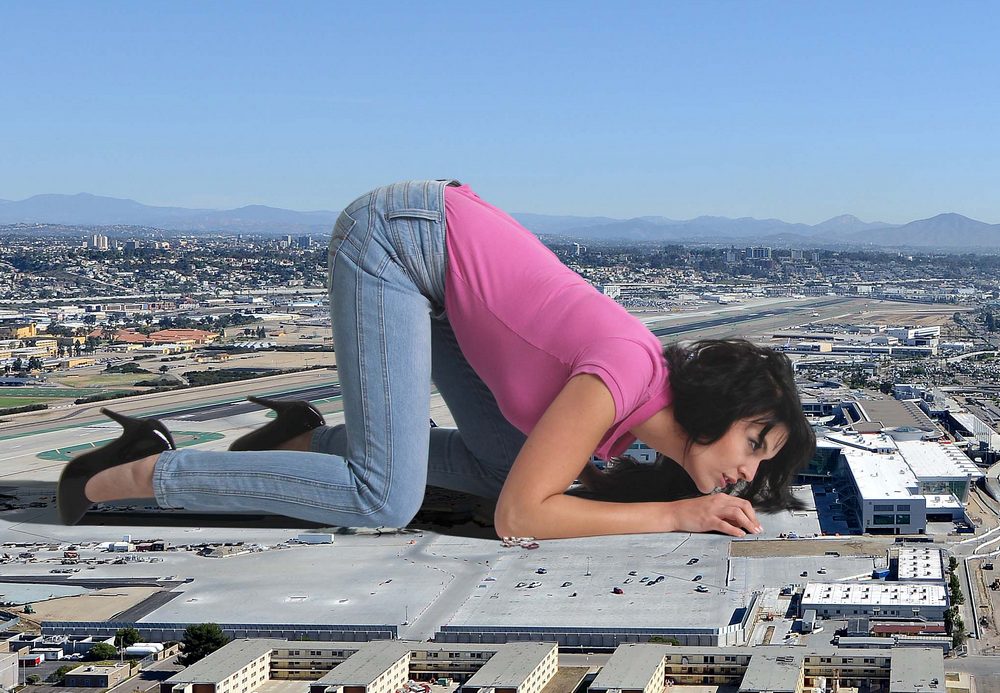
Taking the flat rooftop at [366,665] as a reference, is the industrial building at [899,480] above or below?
below

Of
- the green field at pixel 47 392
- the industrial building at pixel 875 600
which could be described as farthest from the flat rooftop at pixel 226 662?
the green field at pixel 47 392

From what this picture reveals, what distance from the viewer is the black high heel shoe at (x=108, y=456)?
196 cm

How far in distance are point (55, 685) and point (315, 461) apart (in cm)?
909

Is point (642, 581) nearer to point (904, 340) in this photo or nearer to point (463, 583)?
point (463, 583)

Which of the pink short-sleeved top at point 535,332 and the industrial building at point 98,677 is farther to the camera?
the industrial building at point 98,677

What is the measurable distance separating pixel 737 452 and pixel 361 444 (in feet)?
1.53

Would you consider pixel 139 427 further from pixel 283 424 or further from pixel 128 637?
pixel 128 637

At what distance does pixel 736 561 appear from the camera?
42.6 ft

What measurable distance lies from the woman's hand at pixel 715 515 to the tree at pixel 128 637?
9.64m

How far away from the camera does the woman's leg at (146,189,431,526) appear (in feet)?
6.05

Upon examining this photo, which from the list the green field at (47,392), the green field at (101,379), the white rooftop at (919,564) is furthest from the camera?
the green field at (101,379)

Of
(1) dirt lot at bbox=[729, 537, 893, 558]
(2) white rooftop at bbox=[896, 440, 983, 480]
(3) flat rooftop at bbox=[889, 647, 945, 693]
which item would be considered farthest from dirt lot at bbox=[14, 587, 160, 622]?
(2) white rooftop at bbox=[896, 440, 983, 480]

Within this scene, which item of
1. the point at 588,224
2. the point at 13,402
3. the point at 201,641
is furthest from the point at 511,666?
the point at 588,224

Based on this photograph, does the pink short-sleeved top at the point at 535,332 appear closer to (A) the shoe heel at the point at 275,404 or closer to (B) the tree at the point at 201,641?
(A) the shoe heel at the point at 275,404
